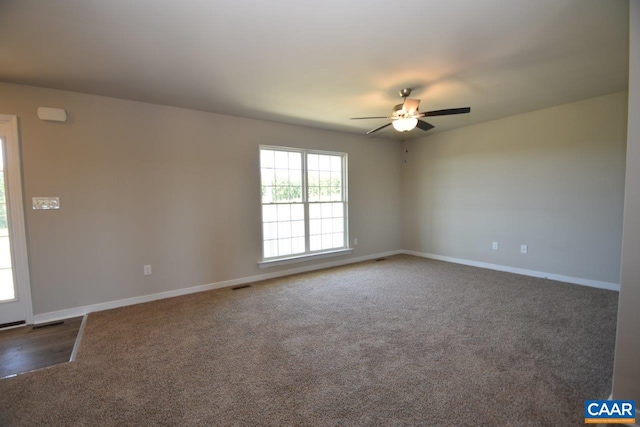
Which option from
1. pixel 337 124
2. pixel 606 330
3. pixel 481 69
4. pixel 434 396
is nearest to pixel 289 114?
pixel 337 124

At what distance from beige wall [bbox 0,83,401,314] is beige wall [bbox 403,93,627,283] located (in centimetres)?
304

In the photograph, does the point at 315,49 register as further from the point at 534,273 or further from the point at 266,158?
the point at 534,273

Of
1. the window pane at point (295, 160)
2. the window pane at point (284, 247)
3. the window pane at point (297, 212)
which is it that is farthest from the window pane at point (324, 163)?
the window pane at point (284, 247)

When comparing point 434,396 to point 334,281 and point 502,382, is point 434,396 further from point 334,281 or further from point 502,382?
point 334,281

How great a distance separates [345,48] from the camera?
7.86 feet

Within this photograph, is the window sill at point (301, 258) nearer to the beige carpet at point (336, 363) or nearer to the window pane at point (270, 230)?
the window pane at point (270, 230)

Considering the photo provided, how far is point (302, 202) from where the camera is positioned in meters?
4.93

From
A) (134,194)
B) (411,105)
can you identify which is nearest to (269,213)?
(134,194)

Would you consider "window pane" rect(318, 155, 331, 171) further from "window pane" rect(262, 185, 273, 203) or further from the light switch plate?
the light switch plate

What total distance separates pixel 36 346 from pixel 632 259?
4.54 m

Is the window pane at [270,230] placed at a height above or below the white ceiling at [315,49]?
below

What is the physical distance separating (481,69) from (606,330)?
275 cm

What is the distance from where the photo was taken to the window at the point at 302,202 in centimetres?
460

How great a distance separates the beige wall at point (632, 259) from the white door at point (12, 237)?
16.5ft
